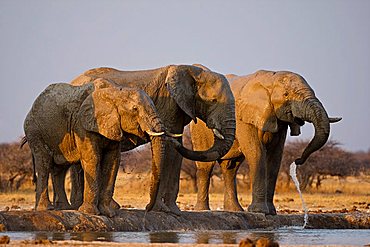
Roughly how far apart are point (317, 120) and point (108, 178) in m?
4.59

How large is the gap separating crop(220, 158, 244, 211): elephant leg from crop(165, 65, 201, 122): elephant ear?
375 centimetres

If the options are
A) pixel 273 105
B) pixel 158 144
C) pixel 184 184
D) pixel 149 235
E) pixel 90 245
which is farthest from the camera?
pixel 184 184

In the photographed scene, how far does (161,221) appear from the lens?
16.1 m

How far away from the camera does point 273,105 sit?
63.5ft

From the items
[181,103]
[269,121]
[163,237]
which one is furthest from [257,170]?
[163,237]

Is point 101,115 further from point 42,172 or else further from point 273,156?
point 273,156

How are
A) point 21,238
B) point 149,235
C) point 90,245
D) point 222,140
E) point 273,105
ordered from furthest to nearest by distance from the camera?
point 273,105 → point 222,140 → point 149,235 → point 21,238 → point 90,245

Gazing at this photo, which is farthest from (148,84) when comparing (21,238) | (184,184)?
(184,184)

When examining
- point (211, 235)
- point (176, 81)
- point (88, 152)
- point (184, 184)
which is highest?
point (176, 81)

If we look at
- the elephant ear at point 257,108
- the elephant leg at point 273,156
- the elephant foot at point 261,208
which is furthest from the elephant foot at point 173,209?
the elephant leg at point 273,156

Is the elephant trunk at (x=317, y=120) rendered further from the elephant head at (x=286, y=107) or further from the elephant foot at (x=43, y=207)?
the elephant foot at (x=43, y=207)

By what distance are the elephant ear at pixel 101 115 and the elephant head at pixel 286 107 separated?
4.41 metres

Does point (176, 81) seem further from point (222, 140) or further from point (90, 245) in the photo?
point (90, 245)

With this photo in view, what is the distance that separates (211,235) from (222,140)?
8.79 ft
